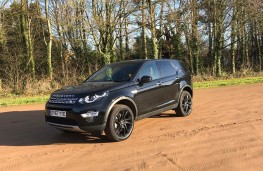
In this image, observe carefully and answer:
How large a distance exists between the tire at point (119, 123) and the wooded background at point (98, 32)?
492 inches

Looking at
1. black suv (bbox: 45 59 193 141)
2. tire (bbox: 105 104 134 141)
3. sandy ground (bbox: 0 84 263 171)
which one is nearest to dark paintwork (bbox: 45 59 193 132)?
black suv (bbox: 45 59 193 141)

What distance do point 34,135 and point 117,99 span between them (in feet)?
7.59

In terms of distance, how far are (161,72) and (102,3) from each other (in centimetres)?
1522

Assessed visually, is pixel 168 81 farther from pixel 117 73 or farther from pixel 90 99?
pixel 90 99

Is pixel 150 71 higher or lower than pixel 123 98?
higher

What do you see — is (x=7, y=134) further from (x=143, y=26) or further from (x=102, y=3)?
(x=143, y=26)

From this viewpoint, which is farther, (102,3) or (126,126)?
(102,3)

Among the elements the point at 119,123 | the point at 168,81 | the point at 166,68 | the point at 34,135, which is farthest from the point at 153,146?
the point at 166,68

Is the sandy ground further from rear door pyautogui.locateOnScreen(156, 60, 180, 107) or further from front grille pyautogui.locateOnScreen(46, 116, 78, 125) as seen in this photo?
rear door pyautogui.locateOnScreen(156, 60, 180, 107)

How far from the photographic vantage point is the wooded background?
22.3 meters

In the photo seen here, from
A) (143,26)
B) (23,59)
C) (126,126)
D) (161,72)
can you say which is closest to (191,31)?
(143,26)

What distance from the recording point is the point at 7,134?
7.84 meters

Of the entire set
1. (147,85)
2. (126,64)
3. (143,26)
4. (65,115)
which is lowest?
(65,115)

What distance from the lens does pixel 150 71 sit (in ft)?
27.1
